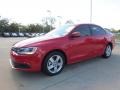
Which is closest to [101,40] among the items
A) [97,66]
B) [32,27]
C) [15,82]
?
[97,66]

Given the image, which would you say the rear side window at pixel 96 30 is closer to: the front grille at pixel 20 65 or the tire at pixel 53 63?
the tire at pixel 53 63

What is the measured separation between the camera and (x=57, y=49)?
5500 mm

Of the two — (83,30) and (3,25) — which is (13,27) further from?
(83,30)

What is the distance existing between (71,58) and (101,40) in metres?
1.84

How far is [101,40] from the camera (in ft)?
23.7

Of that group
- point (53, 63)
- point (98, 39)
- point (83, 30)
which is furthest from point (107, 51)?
point (53, 63)

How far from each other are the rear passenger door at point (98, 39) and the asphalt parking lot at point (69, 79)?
0.74 meters

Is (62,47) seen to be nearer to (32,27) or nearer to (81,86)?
(81,86)

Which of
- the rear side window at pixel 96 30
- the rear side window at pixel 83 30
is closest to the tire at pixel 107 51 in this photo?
the rear side window at pixel 96 30

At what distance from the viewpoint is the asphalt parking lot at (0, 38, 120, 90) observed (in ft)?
15.2

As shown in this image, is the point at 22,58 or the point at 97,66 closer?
the point at 22,58

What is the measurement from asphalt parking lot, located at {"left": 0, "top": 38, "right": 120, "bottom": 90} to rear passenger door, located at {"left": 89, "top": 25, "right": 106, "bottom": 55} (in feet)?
2.42

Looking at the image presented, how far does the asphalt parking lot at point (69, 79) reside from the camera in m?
4.62

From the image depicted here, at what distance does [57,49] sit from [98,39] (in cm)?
210
